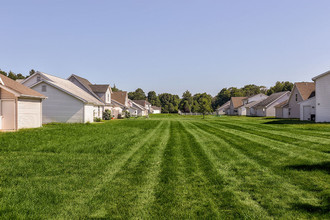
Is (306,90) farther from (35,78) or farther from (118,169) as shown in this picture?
(35,78)

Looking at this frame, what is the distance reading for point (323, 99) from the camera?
25141 mm

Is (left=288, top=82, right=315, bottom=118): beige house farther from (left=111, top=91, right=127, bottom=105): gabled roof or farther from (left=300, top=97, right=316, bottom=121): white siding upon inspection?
(left=111, top=91, right=127, bottom=105): gabled roof

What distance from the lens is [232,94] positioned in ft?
367

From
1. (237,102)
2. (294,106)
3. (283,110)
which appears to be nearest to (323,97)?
(294,106)

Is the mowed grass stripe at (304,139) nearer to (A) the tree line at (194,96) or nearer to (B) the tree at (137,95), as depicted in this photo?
(A) the tree line at (194,96)

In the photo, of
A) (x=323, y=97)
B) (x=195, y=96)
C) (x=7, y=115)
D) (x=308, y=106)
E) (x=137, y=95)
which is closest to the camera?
(x=7, y=115)

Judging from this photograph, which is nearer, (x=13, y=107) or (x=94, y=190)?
(x=94, y=190)

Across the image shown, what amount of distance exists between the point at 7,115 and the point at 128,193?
52.9 feet

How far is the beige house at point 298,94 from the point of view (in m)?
34.7

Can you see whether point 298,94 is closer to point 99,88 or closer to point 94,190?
point 99,88

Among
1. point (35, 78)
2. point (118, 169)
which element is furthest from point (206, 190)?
point (35, 78)

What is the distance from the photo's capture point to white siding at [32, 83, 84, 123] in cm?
2491

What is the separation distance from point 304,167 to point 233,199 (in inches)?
133

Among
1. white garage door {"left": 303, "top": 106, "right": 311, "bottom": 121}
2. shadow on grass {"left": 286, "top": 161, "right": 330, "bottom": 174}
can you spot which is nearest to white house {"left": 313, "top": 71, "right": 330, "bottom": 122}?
white garage door {"left": 303, "top": 106, "right": 311, "bottom": 121}
